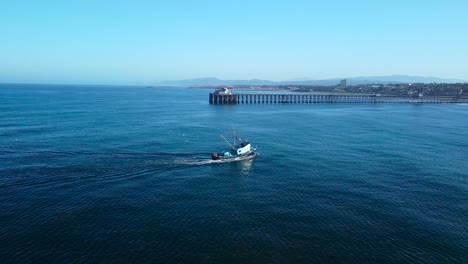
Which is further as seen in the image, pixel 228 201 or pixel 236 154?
pixel 236 154

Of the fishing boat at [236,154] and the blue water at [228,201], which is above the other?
the fishing boat at [236,154]

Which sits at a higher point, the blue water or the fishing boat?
the fishing boat

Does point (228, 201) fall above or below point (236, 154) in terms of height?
below

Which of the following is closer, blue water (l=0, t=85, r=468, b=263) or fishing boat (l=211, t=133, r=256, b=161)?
blue water (l=0, t=85, r=468, b=263)

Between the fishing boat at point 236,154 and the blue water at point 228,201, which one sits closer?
the blue water at point 228,201

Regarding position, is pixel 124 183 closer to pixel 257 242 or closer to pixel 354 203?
pixel 257 242

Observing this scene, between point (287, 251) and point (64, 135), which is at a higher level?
point (64, 135)

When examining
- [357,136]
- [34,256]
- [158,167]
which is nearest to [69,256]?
[34,256]

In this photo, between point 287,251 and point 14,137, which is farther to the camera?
point 14,137
